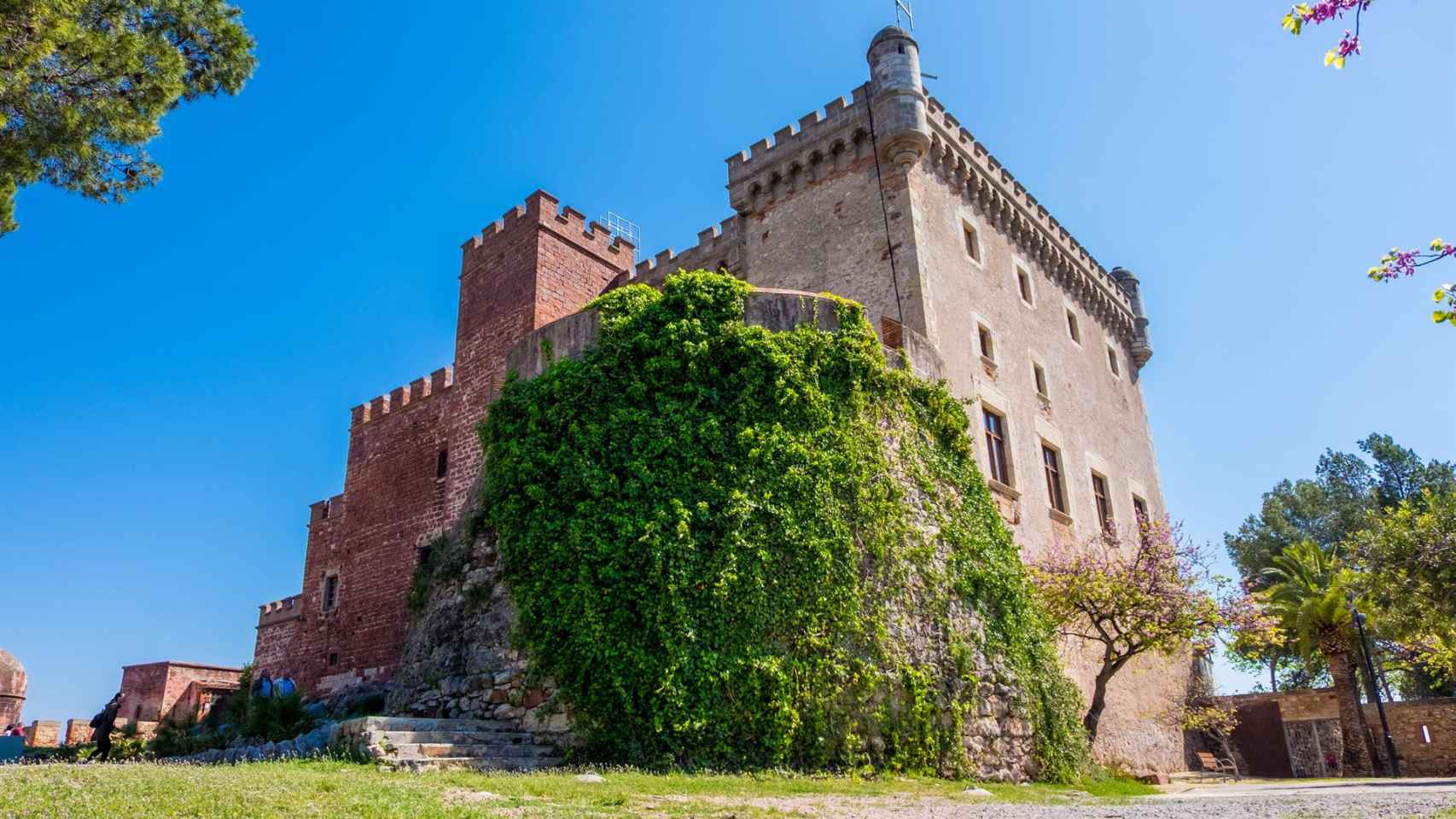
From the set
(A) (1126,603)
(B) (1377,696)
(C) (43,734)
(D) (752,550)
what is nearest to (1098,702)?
(A) (1126,603)

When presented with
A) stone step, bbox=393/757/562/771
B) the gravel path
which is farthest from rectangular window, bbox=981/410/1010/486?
stone step, bbox=393/757/562/771

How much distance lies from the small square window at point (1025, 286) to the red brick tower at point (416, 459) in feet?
31.2

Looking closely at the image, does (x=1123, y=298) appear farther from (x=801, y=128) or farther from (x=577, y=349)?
(x=577, y=349)

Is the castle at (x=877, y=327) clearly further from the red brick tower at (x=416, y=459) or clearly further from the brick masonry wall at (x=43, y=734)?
the brick masonry wall at (x=43, y=734)

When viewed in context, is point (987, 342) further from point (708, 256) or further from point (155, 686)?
point (155, 686)

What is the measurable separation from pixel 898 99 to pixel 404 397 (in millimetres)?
14160

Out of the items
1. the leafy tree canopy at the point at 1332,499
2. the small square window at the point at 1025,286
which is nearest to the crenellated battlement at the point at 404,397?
the small square window at the point at 1025,286

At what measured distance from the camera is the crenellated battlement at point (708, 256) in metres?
22.1

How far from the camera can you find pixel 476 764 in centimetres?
1022

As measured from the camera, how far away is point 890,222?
19188mm

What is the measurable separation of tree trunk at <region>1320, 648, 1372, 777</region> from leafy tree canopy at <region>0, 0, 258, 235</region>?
1071 inches

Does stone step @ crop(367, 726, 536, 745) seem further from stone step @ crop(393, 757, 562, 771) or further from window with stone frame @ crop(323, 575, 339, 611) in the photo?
window with stone frame @ crop(323, 575, 339, 611)

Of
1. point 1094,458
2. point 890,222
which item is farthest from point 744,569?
point 1094,458

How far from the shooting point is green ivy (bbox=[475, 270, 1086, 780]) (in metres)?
11.3
